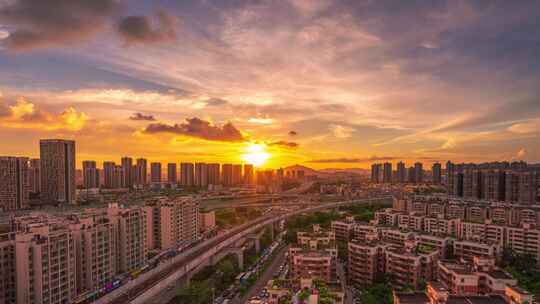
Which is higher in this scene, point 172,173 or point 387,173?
point 172,173

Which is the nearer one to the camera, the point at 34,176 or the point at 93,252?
the point at 93,252

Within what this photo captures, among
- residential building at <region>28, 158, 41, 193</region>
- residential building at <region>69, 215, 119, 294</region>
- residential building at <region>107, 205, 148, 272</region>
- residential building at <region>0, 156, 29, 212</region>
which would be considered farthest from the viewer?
residential building at <region>28, 158, 41, 193</region>

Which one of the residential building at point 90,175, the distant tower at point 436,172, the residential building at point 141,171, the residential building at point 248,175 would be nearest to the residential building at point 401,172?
the distant tower at point 436,172

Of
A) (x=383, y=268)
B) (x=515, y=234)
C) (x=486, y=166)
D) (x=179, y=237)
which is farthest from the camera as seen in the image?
(x=486, y=166)

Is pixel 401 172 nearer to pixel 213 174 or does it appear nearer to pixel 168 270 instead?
pixel 213 174

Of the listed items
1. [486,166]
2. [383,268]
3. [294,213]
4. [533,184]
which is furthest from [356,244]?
[486,166]

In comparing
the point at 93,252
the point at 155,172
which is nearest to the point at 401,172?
the point at 155,172

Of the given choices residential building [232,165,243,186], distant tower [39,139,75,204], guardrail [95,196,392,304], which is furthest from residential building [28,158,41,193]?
residential building [232,165,243,186]

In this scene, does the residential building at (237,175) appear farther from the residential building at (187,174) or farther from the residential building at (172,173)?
the residential building at (172,173)

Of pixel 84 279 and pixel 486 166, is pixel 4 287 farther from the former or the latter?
pixel 486 166

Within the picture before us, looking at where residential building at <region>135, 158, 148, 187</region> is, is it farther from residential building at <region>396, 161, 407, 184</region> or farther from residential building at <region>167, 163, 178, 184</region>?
residential building at <region>396, 161, 407, 184</region>

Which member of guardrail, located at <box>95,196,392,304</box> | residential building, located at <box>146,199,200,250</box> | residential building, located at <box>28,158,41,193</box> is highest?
residential building, located at <box>28,158,41,193</box>
